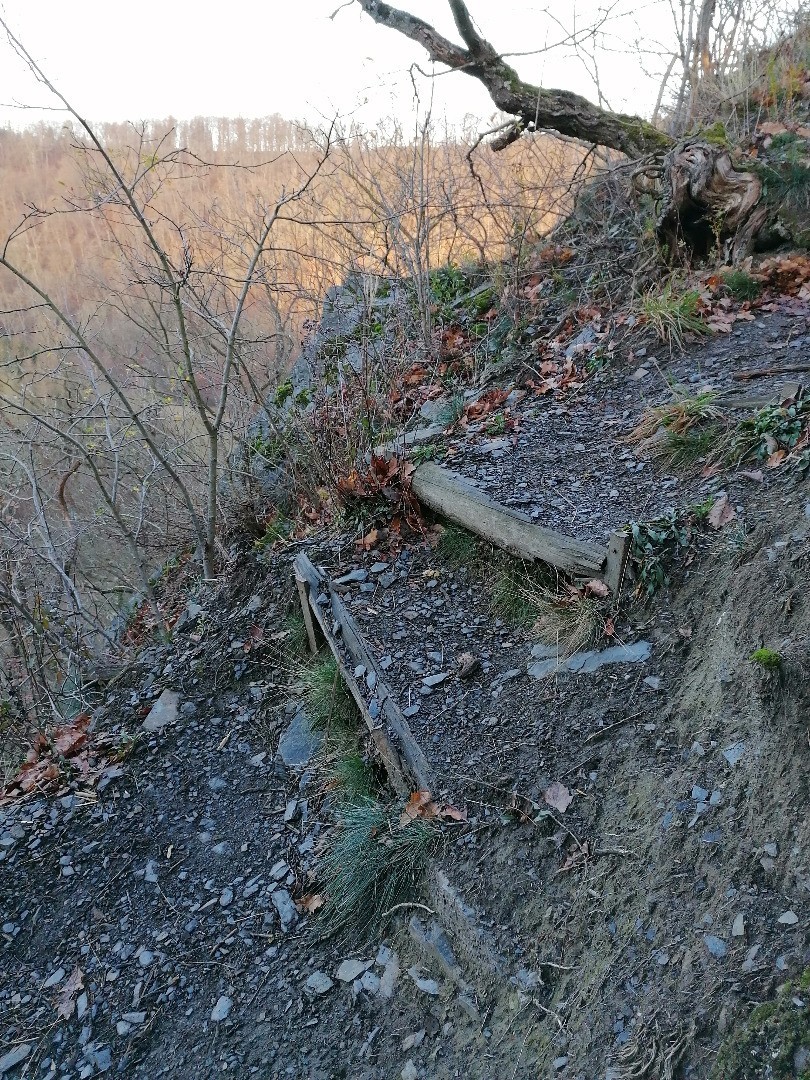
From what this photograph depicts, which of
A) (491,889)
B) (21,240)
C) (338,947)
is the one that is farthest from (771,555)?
(21,240)

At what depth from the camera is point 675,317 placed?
5.03m

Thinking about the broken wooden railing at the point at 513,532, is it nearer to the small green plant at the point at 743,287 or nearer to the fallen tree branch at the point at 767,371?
the fallen tree branch at the point at 767,371

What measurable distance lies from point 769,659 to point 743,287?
3.68 meters

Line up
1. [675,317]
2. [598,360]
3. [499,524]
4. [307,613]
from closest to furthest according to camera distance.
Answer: [499,524], [307,613], [675,317], [598,360]

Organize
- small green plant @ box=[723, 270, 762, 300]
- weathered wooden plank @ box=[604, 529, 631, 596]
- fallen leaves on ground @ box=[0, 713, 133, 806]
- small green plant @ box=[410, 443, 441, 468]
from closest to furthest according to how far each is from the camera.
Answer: weathered wooden plank @ box=[604, 529, 631, 596] → fallen leaves on ground @ box=[0, 713, 133, 806] → small green plant @ box=[410, 443, 441, 468] → small green plant @ box=[723, 270, 762, 300]

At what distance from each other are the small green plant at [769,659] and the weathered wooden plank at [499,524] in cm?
97

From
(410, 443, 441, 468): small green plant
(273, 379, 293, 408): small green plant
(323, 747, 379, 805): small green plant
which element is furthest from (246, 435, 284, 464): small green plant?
(323, 747, 379, 805): small green plant

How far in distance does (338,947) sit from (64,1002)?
3.72 ft

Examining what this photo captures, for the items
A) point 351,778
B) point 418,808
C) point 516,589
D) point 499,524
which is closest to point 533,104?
point 499,524

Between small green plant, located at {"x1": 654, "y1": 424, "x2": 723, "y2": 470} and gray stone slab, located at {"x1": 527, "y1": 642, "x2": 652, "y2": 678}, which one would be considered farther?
small green plant, located at {"x1": 654, "y1": 424, "x2": 723, "y2": 470}

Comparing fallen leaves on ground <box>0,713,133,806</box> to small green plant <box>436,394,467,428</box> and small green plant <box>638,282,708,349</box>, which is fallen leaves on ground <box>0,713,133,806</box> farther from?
small green plant <box>638,282,708,349</box>

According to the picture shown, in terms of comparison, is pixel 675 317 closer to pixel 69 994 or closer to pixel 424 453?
pixel 424 453

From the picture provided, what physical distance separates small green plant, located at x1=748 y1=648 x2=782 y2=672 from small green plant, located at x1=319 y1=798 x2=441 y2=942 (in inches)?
49.8

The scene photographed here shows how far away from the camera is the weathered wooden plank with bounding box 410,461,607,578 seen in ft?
11.0
